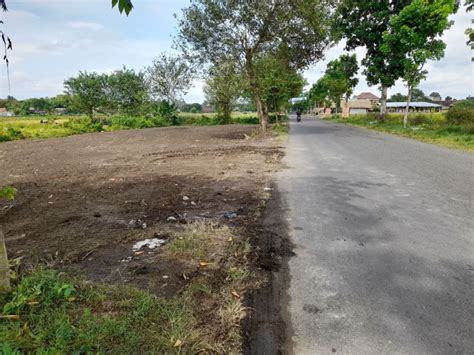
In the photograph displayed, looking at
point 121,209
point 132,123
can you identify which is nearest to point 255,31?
point 121,209

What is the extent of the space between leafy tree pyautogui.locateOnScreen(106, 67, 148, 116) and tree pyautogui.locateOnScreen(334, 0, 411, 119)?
94.0 ft

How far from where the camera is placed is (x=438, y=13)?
60.7 ft

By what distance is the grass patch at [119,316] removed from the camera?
7.11 feet

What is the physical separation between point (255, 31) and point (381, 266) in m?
18.2

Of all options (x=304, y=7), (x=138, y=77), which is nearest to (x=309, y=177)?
(x=304, y=7)

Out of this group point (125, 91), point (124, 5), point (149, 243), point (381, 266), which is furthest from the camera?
point (125, 91)

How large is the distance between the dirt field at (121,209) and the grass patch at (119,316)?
245 millimetres

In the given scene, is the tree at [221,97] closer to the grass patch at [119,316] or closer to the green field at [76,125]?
the green field at [76,125]

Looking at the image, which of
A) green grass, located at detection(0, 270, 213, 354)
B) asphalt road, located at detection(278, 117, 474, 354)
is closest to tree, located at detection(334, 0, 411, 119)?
asphalt road, located at detection(278, 117, 474, 354)

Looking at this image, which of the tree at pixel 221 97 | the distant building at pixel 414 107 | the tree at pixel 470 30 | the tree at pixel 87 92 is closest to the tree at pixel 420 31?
the tree at pixel 470 30

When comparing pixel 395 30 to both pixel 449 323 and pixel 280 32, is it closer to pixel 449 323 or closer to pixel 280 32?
pixel 280 32

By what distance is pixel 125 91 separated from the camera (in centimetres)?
4725

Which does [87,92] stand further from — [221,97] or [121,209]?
[121,209]

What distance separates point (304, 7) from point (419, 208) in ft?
51.5
